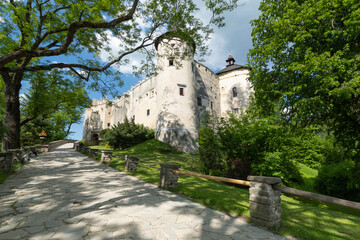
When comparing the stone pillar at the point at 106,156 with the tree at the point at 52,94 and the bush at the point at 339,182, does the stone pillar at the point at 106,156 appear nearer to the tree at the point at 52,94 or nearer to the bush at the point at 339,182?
the tree at the point at 52,94

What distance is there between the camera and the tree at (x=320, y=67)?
22.1ft

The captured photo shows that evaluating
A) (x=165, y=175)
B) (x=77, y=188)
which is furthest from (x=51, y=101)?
(x=165, y=175)

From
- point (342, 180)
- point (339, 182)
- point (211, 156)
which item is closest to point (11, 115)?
point (211, 156)

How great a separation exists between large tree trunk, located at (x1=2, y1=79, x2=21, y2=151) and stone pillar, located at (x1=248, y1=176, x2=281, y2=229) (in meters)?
13.5

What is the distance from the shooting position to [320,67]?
689cm

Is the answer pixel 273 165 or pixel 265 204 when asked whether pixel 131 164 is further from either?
pixel 273 165

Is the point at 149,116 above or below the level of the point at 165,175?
above

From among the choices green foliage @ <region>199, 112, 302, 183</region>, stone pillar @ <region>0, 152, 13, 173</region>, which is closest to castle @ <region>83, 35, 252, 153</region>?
green foliage @ <region>199, 112, 302, 183</region>

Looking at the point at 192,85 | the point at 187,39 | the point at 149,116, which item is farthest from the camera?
the point at 149,116

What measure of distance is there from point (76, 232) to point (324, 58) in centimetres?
955

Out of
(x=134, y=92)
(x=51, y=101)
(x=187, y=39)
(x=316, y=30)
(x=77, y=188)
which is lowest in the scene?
(x=77, y=188)

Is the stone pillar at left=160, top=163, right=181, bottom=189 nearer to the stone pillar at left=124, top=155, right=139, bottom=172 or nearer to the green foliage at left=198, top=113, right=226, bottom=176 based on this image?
the stone pillar at left=124, top=155, right=139, bottom=172

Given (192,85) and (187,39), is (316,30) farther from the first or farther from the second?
(192,85)

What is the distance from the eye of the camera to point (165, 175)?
624cm
